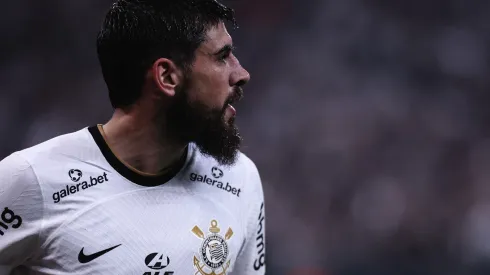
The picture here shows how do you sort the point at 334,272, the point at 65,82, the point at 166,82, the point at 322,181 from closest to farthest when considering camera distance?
the point at 166,82, the point at 334,272, the point at 322,181, the point at 65,82

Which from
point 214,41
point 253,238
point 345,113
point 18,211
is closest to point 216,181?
point 253,238

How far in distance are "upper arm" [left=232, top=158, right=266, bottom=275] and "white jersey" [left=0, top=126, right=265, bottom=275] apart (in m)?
0.06

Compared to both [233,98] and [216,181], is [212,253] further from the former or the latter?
[233,98]

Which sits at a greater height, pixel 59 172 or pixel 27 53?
pixel 27 53

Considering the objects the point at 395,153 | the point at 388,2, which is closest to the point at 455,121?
the point at 395,153

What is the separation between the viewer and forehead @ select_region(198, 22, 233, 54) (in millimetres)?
2184

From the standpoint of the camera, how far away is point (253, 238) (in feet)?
7.86

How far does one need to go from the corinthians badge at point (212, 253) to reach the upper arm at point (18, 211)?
471 millimetres

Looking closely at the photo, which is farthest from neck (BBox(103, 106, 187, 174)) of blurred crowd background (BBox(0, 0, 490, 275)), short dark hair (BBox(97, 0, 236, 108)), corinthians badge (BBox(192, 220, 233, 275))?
blurred crowd background (BBox(0, 0, 490, 275))

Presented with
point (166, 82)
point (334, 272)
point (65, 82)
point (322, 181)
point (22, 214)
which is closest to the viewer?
point (22, 214)

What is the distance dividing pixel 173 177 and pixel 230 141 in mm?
214

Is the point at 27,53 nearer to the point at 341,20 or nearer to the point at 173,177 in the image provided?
the point at 341,20

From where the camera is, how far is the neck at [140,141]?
86.7 inches

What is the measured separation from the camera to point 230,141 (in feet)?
7.38
